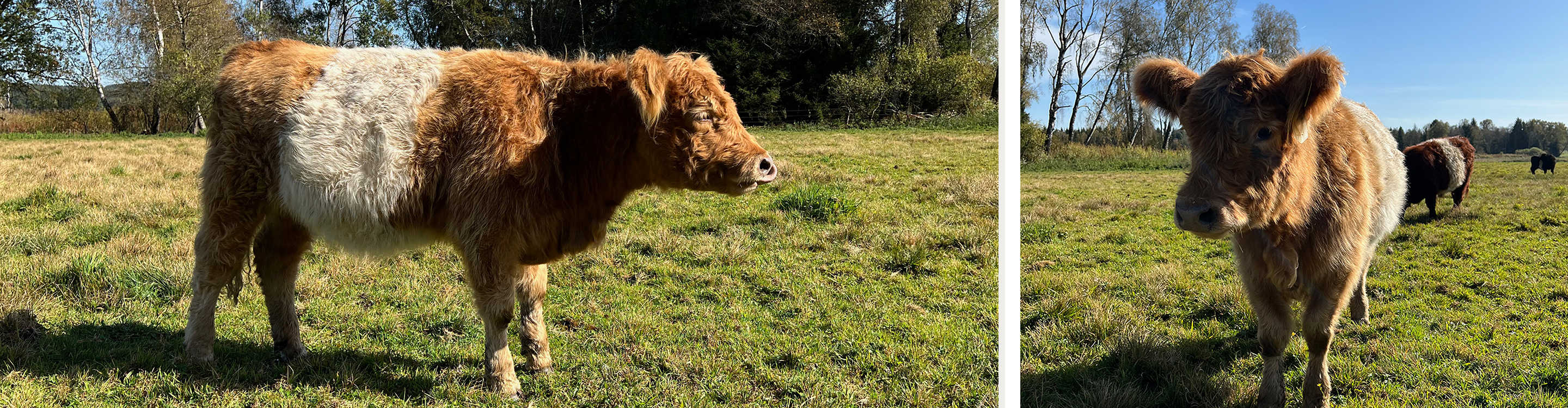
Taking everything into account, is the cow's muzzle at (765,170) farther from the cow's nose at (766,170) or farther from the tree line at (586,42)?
the tree line at (586,42)

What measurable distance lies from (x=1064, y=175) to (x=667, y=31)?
24403mm

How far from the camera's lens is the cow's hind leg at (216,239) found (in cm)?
331

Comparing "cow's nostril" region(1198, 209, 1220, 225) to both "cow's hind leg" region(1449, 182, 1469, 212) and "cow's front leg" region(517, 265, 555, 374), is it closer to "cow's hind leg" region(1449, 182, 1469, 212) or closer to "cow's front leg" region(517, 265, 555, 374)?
"cow's hind leg" region(1449, 182, 1469, 212)

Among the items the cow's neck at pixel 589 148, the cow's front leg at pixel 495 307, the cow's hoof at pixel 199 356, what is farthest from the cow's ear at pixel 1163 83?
the cow's hoof at pixel 199 356

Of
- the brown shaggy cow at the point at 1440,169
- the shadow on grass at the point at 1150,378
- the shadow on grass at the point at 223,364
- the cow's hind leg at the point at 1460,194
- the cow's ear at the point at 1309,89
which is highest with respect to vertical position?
the cow's ear at the point at 1309,89

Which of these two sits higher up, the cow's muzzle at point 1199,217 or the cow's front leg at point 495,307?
the cow's muzzle at point 1199,217

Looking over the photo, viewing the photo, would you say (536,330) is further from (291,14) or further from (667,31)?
(291,14)

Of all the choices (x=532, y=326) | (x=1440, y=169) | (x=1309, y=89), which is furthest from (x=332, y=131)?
(x=1440, y=169)

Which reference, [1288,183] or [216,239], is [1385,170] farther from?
[216,239]

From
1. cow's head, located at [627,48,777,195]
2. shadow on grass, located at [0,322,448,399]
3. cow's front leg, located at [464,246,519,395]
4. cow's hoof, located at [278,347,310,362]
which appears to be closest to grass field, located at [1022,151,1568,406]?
cow's head, located at [627,48,777,195]

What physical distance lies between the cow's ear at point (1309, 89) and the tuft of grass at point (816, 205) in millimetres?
4354

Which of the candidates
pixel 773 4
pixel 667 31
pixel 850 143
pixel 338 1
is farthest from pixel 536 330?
pixel 667 31

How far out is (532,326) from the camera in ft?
11.1

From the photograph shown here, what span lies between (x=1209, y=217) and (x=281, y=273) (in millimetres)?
3847
